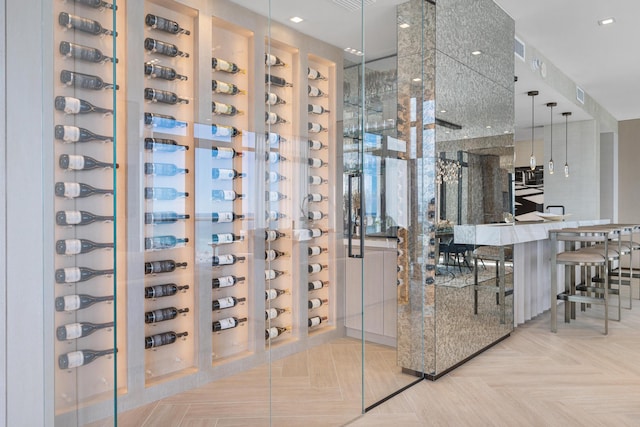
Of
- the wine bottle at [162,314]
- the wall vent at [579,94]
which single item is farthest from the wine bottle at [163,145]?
the wall vent at [579,94]

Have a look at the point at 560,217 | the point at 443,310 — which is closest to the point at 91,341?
the point at 443,310

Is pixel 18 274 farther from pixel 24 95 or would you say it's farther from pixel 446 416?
pixel 446 416

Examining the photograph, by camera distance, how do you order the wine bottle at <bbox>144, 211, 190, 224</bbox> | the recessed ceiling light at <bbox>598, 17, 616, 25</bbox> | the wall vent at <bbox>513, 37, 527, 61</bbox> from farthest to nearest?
1. the wall vent at <bbox>513, 37, 527, 61</bbox>
2. the recessed ceiling light at <bbox>598, 17, 616, 25</bbox>
3. the wine bottle at <bbox>144, 211, 190, 224</bbox>

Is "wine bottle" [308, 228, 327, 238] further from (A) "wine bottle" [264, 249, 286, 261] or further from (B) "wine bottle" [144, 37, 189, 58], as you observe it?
(B) "wine bottle" [144, 37, 189, 58]

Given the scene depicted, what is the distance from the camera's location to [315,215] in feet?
7.59

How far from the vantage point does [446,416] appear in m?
2.50

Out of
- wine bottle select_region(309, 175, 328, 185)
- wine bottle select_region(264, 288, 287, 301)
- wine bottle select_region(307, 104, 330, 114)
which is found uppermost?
wine bottle select_region(307, 104, 330, 114)

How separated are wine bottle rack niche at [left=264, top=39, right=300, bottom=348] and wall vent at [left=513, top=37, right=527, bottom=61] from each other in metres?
3.13

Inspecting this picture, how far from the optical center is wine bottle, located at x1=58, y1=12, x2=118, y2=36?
5.45ft

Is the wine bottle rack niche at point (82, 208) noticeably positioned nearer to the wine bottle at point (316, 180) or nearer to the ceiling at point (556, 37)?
the ceiling at point (556, 37)

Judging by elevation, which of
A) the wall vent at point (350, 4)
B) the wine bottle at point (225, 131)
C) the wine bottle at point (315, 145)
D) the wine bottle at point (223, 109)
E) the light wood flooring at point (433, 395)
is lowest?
the light wood flooring at point (433, 395)

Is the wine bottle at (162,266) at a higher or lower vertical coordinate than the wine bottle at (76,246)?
lower

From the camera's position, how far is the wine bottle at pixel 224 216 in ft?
6.65

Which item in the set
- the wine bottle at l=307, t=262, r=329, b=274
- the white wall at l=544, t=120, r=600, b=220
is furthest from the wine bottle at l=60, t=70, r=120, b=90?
the white wall at l=544, t=120, r=600, b=220
